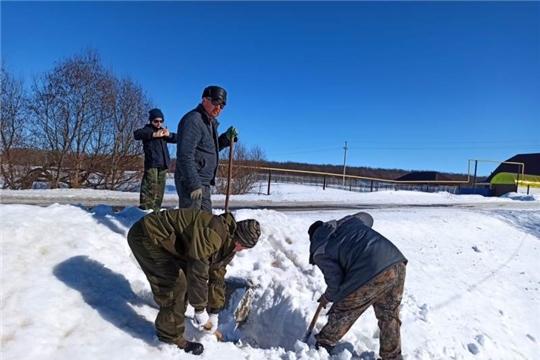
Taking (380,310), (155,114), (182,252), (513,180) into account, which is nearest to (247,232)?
(182,252)

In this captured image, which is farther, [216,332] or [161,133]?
[161,133]

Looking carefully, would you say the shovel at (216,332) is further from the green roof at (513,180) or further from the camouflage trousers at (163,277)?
the green roof at (513,180)

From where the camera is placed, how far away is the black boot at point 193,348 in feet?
10.6

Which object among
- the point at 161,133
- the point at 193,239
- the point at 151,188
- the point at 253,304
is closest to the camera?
the point at 193,239

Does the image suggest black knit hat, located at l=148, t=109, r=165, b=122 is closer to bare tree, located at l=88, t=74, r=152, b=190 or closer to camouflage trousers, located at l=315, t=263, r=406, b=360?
camouflage trousers, located at l=315, t=263, r=406, b=360

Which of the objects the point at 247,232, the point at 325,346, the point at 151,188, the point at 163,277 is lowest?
the point at 325,346

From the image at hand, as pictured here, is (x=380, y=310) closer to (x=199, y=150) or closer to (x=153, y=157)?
(x=199, y=150)

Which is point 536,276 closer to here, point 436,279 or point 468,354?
point 436,279

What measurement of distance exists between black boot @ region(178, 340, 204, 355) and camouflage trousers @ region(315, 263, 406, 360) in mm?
1109

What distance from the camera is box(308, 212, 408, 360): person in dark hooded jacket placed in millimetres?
3396

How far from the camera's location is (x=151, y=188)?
5.73 meters

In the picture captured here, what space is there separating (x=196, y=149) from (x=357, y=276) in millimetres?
2065

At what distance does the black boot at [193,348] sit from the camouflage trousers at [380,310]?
1.11 meters

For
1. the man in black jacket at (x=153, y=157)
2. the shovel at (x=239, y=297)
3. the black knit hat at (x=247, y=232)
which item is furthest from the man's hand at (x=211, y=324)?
the man in black jacket at (x=153, y=157)
